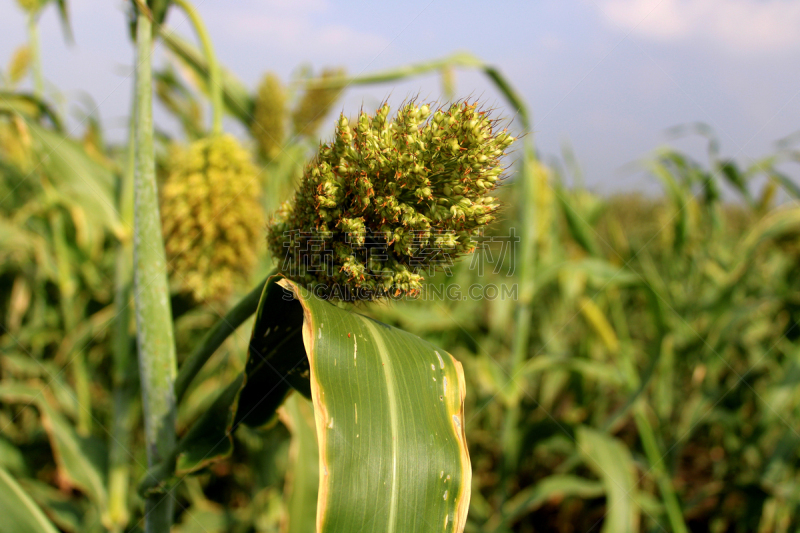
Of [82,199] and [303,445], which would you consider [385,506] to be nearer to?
[303,445]

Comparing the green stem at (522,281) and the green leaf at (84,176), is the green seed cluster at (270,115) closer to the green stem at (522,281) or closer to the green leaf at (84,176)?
the green leaf at (84,176)

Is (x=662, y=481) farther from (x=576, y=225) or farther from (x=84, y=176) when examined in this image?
(x=84, y=176)

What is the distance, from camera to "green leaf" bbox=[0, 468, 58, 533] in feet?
3.57

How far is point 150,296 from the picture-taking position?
946 mm

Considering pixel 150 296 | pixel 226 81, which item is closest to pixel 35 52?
pixel 226 81

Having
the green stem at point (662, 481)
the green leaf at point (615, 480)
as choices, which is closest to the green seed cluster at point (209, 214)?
the green leaf at point (615, 480)

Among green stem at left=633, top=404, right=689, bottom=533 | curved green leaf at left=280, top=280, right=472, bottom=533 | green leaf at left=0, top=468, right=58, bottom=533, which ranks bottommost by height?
green stem at left=633, top=404, right=689, bottom=533

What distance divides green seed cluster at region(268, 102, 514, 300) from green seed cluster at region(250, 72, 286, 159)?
2110mm

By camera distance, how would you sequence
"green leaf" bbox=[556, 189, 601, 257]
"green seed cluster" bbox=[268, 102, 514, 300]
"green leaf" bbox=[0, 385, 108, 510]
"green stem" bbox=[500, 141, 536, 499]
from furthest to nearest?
"green leaf" bbox=[556, 189, 601, 257] < "green stem" bbox=[500, 141, 536, 499] < "green leaf" bbox=[0, 385, 108, 510] < "green seed cluster" bbox=[268, 102, 514, 300]

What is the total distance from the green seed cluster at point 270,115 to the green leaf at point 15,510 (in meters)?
2.14

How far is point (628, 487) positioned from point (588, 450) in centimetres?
23

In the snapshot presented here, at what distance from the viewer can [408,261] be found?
0.94 m

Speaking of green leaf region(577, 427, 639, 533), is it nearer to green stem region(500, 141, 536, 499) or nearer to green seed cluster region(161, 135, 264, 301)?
green stem region(500, 141, 536, 499)

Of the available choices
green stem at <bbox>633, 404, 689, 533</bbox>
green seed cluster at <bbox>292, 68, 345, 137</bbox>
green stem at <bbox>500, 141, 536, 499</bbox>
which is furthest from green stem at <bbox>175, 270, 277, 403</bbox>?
green seed cluster at <bbox>292, 68, 345, 137</bbox>
